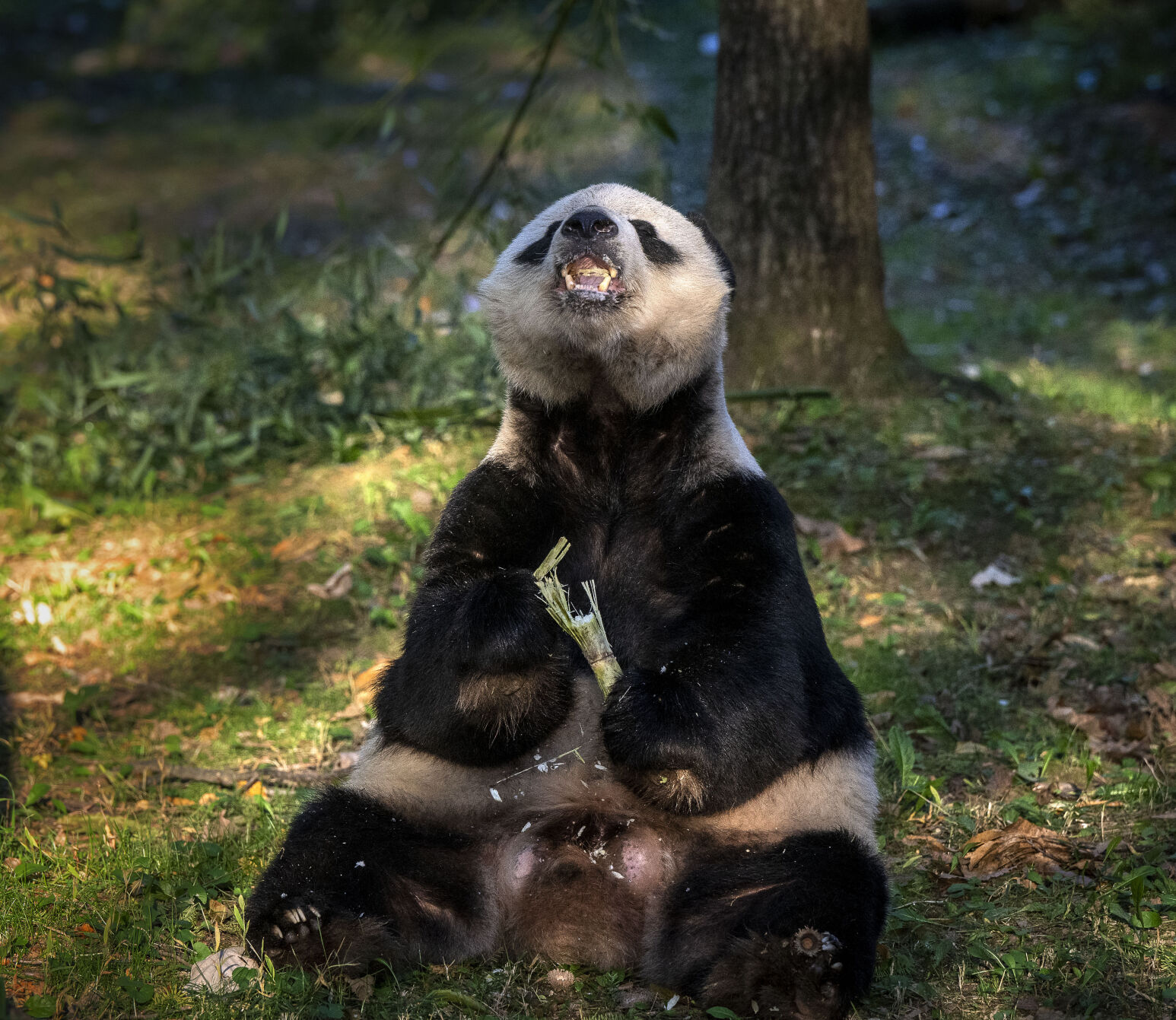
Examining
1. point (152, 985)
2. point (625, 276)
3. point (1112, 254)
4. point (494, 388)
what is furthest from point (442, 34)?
point (152, 985)

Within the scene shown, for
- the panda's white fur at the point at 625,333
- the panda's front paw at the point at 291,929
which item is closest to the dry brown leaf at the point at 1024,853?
the panda's white fur at the point at 625,333

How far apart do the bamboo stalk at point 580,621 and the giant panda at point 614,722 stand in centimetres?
5

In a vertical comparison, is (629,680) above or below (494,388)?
above

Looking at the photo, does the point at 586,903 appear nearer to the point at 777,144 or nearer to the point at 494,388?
the point at 494,388

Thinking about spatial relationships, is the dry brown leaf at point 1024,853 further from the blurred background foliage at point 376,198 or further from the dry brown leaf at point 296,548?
the blurred background foliage at point 376,198

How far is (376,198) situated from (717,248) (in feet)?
28.1

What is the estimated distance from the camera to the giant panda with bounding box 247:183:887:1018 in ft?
9.66

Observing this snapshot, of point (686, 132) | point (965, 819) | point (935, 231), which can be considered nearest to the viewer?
point (965, 819)

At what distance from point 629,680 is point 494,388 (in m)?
3.57

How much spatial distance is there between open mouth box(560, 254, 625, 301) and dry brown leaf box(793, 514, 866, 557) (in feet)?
7.69

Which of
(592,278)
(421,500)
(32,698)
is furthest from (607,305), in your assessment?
(32,698)

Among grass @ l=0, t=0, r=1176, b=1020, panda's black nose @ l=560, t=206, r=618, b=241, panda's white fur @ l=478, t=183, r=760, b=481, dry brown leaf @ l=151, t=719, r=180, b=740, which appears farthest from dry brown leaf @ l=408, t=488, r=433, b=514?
panda's black nose @ l=560, t=206, r=618, b=241

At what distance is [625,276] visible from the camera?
3.27 meters

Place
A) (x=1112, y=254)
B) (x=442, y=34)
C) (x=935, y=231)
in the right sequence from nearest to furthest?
(x=1112, y=254)
(x=935, y=231)
(x=442, y=34)
